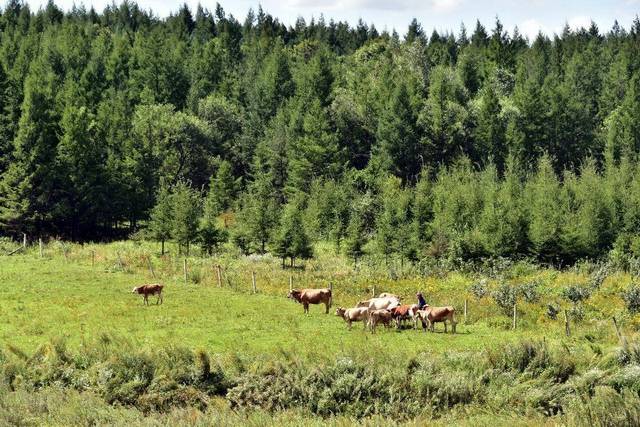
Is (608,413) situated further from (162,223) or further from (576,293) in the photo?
(162,223)

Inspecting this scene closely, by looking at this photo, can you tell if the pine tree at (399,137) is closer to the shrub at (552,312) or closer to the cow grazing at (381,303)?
the shrub at (552,312)

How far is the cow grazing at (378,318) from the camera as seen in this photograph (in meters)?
28.7

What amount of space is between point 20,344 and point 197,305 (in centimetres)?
966

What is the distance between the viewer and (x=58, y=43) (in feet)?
371

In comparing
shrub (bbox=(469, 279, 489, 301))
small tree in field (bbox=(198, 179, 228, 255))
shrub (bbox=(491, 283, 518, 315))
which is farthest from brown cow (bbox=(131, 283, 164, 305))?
small tree in field (bbox=(198, 179, 228, 255))

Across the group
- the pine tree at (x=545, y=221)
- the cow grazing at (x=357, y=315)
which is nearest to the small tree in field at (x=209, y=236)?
the pine tree at (x=545, y=221)

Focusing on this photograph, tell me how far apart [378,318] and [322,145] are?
5923 centimetres

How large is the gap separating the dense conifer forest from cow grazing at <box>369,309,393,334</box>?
88.2ft

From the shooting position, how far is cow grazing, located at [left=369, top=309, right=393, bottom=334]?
94.1 ft

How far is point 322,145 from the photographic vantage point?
8694 centimetres

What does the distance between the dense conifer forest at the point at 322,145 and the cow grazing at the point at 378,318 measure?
26.9m

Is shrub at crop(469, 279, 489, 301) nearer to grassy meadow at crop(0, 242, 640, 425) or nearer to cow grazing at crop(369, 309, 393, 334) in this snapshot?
grassy meadow at crop(0, 242, 640, 425)

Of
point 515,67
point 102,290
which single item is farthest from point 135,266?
point 515,67

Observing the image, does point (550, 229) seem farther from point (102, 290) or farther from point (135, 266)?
point (102, 290)
